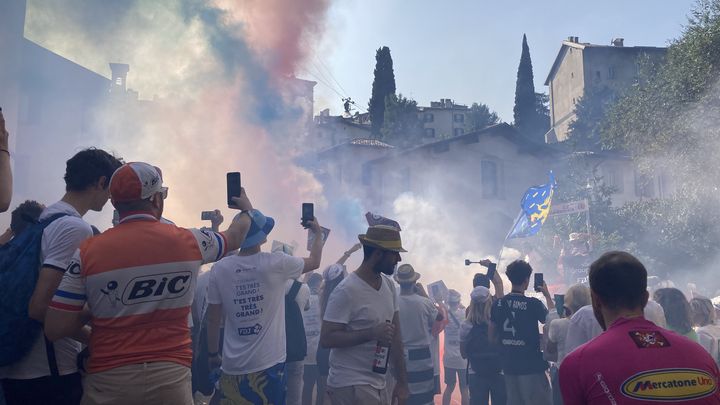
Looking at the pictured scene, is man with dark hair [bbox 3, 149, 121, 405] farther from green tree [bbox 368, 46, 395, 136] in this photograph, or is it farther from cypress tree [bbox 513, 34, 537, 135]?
cypress tree [bbox 513, 34, 537, 135]

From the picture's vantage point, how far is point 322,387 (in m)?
9.19

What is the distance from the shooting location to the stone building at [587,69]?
53250mm

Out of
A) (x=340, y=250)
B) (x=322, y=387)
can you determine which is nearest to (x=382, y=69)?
(x=340, y=250)

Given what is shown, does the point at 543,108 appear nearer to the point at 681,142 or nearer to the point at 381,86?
the point at 381,86

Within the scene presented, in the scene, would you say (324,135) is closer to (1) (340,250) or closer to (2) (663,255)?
(1) (340,250)

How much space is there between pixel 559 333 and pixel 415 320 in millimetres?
1572

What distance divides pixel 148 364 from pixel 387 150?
34460mm

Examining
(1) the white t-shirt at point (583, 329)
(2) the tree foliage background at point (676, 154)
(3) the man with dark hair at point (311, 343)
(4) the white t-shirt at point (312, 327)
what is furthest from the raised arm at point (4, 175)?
(2) the tree foliage background at point (676, 154)

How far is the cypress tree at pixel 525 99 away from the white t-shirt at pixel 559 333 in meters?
52.8

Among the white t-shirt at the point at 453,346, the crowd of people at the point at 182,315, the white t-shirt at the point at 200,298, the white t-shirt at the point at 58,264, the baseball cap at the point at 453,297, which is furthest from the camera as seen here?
the baseball cap at the point at 453,297

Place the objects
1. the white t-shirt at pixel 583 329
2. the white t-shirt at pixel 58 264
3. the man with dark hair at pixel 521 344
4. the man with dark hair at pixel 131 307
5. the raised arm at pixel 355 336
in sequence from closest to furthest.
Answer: the man with dark hair at pixel 131 307, the white t-shirt at pixel 58 264, the raised arm at pixel 355 336, the white t-shirt at pixel 583 329, the man with dark hair at pixel 521 344

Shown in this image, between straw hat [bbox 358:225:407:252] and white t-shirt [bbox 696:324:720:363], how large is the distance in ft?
13.4

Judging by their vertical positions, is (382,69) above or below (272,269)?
above

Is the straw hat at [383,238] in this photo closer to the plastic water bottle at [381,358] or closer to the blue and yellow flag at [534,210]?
the plastic water bottle at [381,358]
